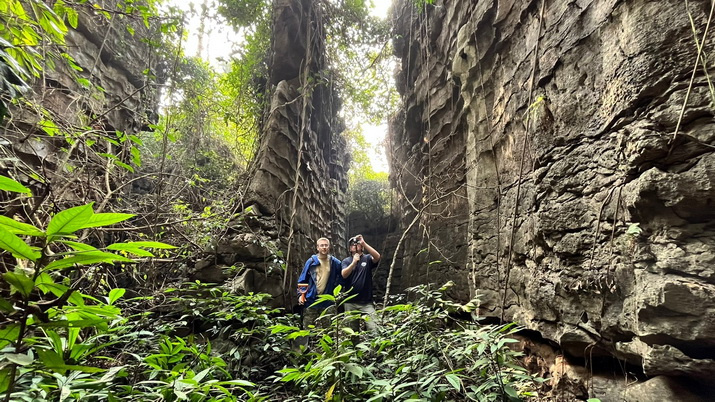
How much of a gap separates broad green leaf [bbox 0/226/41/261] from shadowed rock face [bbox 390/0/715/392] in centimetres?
218

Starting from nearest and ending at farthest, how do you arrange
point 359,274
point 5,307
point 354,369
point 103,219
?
1. point 5,307
2. point 103,219
3. point 354,369
4. point 359,274

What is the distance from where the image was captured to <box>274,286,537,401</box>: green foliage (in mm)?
1559

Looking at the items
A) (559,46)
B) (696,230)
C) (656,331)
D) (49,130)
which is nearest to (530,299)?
(656,331)

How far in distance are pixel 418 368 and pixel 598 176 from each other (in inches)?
62.0

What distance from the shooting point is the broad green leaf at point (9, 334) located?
651 mm

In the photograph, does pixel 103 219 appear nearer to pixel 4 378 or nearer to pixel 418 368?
pixel 4 378

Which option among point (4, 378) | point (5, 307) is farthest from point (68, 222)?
point (4, 378)

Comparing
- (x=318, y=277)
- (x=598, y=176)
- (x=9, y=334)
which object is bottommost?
(x=318, y=277)

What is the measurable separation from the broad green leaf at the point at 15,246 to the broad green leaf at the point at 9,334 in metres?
0.16

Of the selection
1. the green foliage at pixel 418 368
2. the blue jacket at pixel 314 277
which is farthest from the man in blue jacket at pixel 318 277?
the green foliage at pixel 418 368

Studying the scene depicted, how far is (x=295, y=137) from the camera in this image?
19.8ft

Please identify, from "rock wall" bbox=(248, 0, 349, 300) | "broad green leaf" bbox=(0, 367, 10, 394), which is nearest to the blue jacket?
"rock wall" bbox=(248, 0, 349, 300)

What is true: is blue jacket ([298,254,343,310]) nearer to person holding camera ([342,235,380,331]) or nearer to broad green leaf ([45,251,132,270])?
person holding camera ([342,235,380,331])

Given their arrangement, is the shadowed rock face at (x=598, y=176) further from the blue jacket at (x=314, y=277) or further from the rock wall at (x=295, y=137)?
the rock wall at (x=295, y=137)
